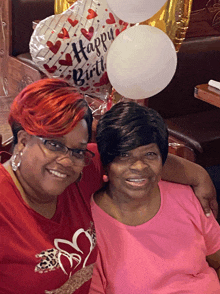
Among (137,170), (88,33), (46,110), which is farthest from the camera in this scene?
(88,33)

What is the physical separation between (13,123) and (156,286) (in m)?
0.70

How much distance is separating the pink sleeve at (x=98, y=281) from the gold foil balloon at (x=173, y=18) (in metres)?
1.04

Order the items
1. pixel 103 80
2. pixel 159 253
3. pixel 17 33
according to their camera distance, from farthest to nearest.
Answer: pixel 17 33 → pixel 103 80 → pixel 159 253

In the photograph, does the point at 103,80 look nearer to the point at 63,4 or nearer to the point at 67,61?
the point at 67,61

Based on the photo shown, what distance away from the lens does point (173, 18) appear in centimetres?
175

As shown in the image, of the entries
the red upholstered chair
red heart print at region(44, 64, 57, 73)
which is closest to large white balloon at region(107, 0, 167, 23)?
red heart print at region(44, 64, 57, 73)

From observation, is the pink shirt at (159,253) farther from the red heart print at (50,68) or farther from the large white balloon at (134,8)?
the large white balloon at (134,8)

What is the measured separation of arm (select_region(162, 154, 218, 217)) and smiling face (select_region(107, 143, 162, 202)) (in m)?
0.18

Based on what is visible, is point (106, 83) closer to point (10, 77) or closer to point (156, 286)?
point (156, 286)

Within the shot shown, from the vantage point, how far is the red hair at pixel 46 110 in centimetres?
99

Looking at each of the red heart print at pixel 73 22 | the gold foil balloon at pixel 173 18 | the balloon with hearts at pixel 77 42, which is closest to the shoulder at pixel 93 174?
the balloon with hearts at pixel 77 42

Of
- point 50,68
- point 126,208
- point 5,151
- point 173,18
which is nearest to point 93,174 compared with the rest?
point 126,208

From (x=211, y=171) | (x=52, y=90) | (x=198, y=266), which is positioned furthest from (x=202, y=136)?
(x=52, y=90)

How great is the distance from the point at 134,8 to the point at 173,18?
0.43 meters
